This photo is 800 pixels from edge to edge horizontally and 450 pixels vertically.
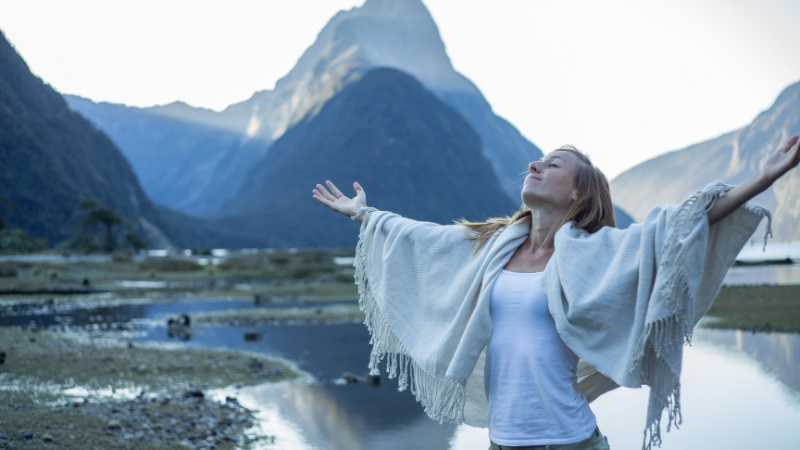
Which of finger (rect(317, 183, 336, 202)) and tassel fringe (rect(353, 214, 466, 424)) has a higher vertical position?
finger (rect(317, 183, 336, 202))

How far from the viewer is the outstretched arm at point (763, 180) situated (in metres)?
3.23

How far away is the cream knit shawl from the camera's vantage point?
3.41 m

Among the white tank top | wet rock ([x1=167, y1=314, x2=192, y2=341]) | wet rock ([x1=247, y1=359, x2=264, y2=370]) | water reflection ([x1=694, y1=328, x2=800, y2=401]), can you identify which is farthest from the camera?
wet rock ([x1=167, y1=314, x2=192, y2=341])

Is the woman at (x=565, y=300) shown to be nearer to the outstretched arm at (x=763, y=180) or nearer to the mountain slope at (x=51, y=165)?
the outstretched arm at (x=763, y=180)

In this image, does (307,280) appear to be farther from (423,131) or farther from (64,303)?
(423,131)

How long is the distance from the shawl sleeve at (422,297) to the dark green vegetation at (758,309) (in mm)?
21002

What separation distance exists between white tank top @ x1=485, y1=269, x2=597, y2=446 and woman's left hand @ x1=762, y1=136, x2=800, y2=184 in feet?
3.23

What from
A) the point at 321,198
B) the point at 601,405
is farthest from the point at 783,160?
the point at 601,405

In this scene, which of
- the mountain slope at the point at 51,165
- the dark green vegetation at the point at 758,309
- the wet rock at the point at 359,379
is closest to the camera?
the wet rock at the point at 359,379

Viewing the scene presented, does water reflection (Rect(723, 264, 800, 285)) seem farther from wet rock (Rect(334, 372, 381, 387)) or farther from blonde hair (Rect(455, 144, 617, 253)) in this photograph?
blonde hair (Rect(455, 144, 617, 253))

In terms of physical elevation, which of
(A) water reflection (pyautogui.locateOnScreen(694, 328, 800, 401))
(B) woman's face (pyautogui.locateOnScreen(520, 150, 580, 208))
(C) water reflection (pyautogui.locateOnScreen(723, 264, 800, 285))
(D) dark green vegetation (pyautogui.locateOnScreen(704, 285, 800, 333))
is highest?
(B) woman's face (pyautogui.locateOnScreen(520, 150, 580, 208))

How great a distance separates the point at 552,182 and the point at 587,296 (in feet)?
1.93

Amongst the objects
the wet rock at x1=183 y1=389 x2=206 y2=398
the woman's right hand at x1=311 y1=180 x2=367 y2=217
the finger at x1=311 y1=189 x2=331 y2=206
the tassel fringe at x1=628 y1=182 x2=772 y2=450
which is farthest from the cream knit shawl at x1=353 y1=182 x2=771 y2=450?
the wet rock at x1=183 y1=389 x2=206 y2=398

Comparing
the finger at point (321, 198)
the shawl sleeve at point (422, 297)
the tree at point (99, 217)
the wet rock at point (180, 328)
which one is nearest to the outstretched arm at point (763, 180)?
the shawl sleeve at point (422, 297)
